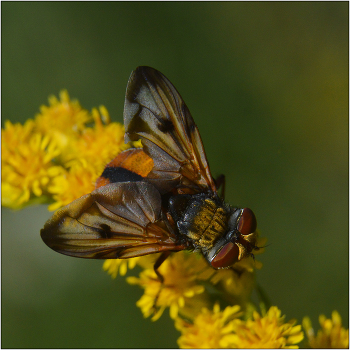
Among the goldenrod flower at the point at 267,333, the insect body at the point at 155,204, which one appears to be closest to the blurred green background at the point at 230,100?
the goldenrod flower at the point at 267,333

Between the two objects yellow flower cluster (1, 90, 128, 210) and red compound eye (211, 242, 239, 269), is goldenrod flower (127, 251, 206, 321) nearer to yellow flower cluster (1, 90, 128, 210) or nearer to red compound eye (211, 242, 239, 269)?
red compound eye (211, 242, 239, 269)

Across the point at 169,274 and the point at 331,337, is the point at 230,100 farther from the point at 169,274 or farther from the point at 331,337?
the point at 331,337

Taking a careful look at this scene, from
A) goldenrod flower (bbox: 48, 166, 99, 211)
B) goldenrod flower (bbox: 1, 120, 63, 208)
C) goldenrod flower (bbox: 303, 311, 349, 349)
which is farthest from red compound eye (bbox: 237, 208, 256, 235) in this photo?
goldenrod flower (bbox: 1, 120, 63, 208)

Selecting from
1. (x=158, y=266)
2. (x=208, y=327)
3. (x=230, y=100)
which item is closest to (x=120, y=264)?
(x=158, y=266)

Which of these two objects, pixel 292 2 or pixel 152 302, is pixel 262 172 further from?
pixel 152 302

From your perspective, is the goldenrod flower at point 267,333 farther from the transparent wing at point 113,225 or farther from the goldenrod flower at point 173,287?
the transparent wing at point 113,225
